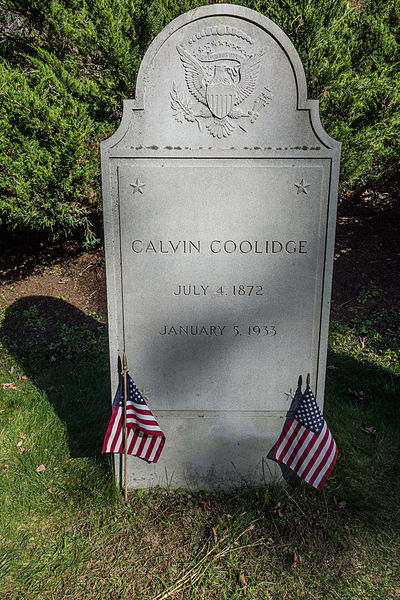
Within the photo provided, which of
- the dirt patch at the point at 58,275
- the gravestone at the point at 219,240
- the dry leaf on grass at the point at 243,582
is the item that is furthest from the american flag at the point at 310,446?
the dirt patch at the point at 58,275

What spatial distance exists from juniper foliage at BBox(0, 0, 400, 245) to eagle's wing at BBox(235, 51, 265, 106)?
3534 millimetres

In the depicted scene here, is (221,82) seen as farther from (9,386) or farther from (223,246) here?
(9,386)

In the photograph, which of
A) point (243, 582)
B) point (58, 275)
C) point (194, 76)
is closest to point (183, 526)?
point (243, 582)

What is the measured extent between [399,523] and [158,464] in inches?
66.3

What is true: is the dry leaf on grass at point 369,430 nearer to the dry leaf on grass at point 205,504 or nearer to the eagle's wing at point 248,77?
the dry leaf on grass at point 205,504

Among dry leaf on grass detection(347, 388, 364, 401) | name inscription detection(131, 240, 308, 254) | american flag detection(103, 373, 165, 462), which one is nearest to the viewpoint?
name inscription detection(131, 240, 308, 254)

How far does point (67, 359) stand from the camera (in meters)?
5.35

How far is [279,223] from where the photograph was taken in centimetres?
281

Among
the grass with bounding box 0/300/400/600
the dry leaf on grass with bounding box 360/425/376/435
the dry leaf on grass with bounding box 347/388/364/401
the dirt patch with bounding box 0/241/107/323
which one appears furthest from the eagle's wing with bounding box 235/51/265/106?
the dirt patch with bounding box 0/241/107/323

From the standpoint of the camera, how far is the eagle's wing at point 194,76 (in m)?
2.57

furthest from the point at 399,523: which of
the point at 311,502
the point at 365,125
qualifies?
the point at 365,125

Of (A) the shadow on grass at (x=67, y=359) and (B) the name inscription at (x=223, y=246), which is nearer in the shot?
(B) the name inscription at (x=223, y=246)

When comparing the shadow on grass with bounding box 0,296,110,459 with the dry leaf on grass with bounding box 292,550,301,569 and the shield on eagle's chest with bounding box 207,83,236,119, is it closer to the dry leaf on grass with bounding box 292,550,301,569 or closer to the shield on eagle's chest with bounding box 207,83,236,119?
the dry leaf on grass with bounding box 292,550,301,569

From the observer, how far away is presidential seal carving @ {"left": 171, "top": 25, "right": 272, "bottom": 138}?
2.56m
